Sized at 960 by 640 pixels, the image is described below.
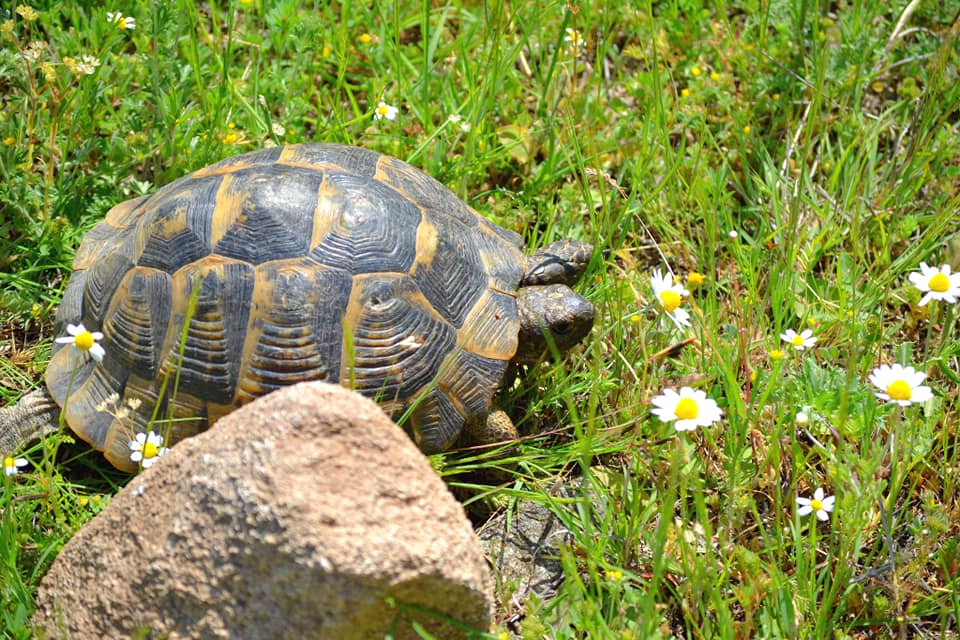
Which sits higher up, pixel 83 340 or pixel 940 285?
pixel 940 285

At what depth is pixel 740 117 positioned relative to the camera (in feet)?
15.5

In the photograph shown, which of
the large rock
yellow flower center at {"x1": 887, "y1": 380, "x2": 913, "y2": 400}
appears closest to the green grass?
yellow flower center at {"x1": 887, "y1": 380, "x2": 913, "y2": 400}

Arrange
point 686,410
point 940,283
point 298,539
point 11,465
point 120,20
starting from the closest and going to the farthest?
point 298,539
point 686,410
point 11,465
point 940,283
point 120,20

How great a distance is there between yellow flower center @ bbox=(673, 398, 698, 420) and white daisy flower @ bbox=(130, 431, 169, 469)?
64.4 inches

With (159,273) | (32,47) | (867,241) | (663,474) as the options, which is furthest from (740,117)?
(32,47)

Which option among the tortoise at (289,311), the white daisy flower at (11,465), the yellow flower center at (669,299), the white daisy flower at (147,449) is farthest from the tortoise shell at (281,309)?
the yellow flower center at (669,299)

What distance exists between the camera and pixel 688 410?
2791 mm

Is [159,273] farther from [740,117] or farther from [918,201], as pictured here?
[918,201]

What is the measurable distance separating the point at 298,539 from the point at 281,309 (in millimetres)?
1149

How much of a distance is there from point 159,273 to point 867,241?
2.98m

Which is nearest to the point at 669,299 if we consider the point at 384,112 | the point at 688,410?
the point at 688,410

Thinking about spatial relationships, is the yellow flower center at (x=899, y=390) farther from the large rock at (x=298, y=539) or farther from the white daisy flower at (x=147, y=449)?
the white daisy flower at (x=147, y=449)

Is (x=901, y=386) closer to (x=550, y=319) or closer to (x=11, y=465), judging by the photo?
(x=550, y=319)

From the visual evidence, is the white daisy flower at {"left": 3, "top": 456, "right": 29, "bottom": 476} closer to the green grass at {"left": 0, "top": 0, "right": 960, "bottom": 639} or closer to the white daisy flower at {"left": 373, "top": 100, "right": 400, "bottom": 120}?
the green grass at {"left": 0, "top": 0, "right": 960, "bottom": 639}
